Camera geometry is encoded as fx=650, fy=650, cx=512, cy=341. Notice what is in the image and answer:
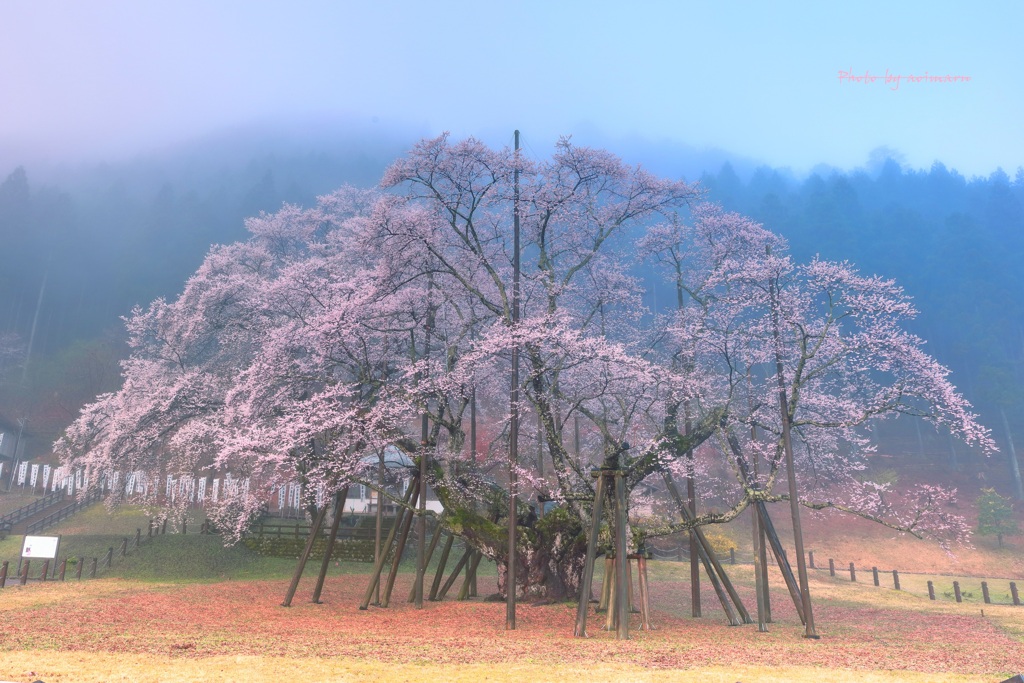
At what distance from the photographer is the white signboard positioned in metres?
23.1

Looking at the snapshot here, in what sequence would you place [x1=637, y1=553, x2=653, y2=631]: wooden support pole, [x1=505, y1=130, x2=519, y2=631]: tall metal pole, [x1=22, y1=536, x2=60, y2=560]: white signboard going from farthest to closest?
[x1=22, y1=536, x2=60, y2=560]: white signboard
[x1=637, y1=553, x2=653, y2=631]: wooden support pole
[x1=505, y1=130, x2=519, y2=631]: tall metal pole

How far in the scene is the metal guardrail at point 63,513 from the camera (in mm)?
35562

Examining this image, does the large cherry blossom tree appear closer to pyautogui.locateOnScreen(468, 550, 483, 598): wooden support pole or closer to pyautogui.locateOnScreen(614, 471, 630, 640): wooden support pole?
pyautogui.locateOnScreen(614, 471, 630, 640): wooden support pole

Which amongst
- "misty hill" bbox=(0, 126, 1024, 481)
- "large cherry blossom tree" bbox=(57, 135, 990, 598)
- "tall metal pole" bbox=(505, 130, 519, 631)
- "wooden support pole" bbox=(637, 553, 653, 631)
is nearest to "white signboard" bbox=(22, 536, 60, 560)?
"large cherry blossom tree" bbox=(57, 135, 990, 598)

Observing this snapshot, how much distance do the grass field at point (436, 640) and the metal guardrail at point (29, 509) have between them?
15.6 metres

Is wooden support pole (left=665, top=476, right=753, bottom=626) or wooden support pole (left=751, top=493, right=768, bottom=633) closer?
wooden support pole (left=751, top=493, right=768, bottom=633)

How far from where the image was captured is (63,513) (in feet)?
127

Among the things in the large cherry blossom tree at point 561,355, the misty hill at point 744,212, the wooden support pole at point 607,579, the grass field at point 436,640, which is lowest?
the grass field at point 436,640

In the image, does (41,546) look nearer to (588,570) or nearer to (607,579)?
(607,579)

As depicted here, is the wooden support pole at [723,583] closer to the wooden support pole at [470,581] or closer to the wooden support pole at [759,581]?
the wooden support pole at [759,581]

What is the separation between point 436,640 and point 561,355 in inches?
319

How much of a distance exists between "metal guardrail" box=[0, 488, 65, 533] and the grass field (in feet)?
51.2

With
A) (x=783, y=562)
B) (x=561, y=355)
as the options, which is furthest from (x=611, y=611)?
(x=561, y=355)

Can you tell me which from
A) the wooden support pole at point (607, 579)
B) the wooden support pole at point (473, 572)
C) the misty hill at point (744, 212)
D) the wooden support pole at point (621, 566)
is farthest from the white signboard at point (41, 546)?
the misty hill at point (744, 212)
